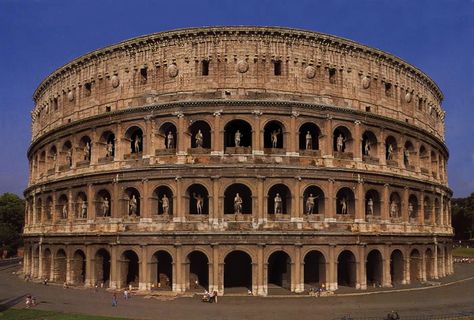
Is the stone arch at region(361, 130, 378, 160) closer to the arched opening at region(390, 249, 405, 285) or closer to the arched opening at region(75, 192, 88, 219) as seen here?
the arched opening at region(390, 249, 405, 285)

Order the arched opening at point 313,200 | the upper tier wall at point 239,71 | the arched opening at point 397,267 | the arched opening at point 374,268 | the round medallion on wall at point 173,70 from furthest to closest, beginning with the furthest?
the arched opening at point 397,267 < the arched opening at point 374,268 < the round medallion on wall at point 173,70 < the upper tier wall at point 239,71 < the arched opening at point 313,200

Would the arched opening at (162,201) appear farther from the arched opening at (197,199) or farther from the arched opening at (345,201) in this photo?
the arched opening at (345,201)

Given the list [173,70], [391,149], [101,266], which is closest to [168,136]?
[173,70]

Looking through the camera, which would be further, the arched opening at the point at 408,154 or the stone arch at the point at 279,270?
the arched opening at the point at 408,154

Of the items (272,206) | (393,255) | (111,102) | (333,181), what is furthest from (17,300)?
(393,255)

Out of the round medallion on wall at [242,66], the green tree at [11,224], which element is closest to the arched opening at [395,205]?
the round medallion on wall at [242,66]

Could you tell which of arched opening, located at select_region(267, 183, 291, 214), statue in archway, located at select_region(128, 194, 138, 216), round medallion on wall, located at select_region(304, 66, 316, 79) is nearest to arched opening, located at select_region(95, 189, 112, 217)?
statue in archway, located at select_region(128, 194, 138, 216)
